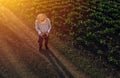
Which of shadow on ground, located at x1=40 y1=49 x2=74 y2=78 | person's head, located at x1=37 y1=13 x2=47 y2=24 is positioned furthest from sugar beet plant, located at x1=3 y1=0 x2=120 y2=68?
person's head, located at x1=37 y1=13 x2=47 y2=24

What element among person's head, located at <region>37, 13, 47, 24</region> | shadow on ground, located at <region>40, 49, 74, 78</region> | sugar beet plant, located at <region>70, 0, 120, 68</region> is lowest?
shadow on ground, located at <region>40, 49, 74, 78</region>

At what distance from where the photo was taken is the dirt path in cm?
1562

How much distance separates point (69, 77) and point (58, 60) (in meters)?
1.81

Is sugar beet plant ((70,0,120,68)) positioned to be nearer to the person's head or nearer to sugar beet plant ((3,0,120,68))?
sugar beet plant ((3,0,120,68))

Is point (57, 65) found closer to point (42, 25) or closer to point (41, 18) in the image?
point (42, 25)

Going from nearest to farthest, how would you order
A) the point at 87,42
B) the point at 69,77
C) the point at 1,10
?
1. the point at 69,77
2. the point at 87,42
3. the point at 1,10

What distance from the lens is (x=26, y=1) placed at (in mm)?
26266

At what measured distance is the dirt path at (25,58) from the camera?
15617mm

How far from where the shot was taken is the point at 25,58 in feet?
56.1

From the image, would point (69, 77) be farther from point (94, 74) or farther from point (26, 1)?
point (26, 1)

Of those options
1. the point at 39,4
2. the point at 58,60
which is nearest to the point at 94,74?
the point at 58,60

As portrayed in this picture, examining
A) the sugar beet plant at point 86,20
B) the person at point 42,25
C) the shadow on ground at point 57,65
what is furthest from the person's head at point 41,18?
the sugar beet plant at point 86,20

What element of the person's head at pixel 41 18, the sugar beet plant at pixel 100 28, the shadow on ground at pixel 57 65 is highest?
the person's head at pixel 41 18

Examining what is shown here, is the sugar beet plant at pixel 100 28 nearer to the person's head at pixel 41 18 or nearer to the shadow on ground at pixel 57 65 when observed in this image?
the shadow on ground at pixel 57 65
